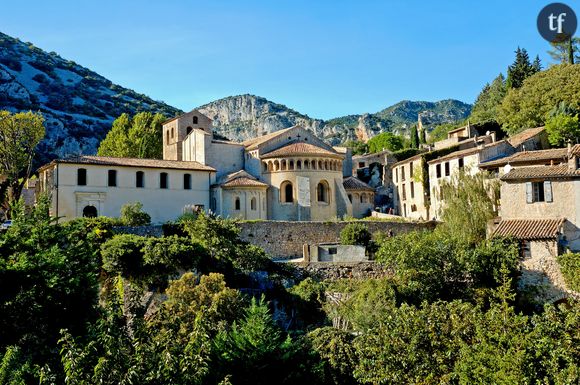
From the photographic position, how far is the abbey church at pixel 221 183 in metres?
43.1

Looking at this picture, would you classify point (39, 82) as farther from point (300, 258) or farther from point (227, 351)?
point (227, 351)

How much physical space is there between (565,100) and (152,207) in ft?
129

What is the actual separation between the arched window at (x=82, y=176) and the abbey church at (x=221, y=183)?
3 centimetres

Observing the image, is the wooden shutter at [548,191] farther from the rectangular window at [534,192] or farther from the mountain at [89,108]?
the mountain at [89,108]

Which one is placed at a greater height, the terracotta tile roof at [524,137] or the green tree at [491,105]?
the green tree at [491,105]

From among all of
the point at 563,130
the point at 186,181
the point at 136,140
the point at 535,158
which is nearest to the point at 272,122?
the point at 136,140

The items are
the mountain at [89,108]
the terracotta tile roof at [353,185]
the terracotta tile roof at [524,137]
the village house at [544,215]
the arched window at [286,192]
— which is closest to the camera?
the village house at [544,215]

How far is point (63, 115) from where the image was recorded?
109m

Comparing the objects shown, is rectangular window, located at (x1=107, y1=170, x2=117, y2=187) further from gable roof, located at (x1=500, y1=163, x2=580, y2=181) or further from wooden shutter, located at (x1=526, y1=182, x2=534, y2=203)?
wooden shutter, located at (x1=526, y1=182, x2=534, y2=203)

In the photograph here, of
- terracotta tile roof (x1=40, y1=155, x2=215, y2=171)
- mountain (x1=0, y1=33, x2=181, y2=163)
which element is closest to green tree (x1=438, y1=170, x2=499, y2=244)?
terracotta tile roof (x1=40, y1=155, x2=215, y2=171)

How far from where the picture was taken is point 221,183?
156 feet

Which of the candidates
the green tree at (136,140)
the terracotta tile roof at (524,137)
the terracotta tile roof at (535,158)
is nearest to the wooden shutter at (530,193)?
the terracotta tile roof at (535,158)

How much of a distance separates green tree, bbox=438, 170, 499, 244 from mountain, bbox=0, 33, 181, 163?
6687cm

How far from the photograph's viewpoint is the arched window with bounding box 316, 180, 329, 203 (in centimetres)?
4950
